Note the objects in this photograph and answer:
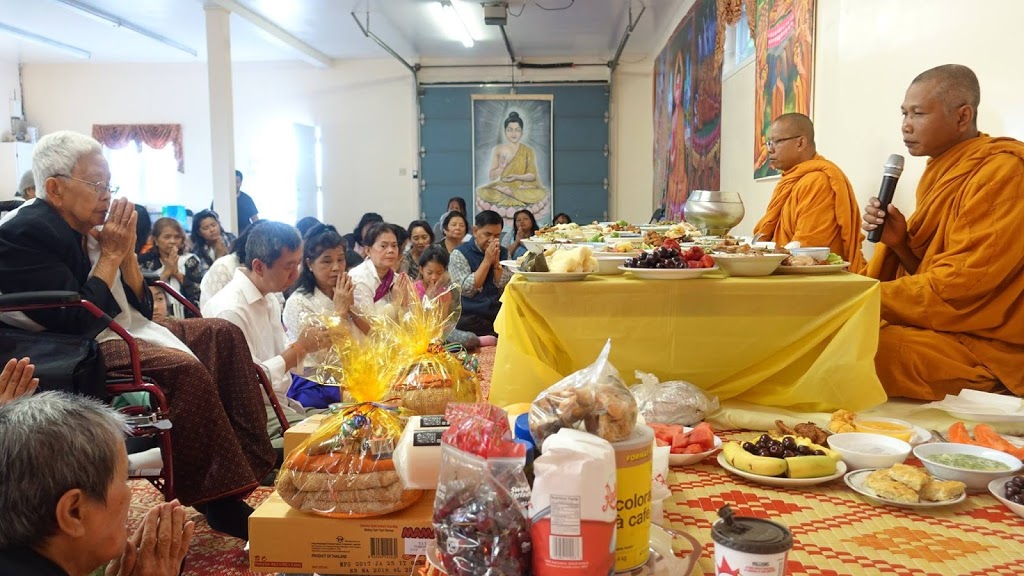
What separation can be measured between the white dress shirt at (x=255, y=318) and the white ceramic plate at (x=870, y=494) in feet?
7.29

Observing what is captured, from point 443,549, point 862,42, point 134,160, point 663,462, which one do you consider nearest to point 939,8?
point 862,42

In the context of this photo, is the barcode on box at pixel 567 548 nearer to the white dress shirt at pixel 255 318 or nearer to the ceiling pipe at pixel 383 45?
the white dress shirt at pixel 255 318

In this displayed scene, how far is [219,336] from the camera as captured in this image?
2754 mm

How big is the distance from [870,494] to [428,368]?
1021 mm

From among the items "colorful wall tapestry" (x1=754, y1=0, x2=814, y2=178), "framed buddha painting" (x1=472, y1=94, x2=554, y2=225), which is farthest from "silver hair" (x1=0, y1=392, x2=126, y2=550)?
"framed buddha painting" (x1=472, y1=94, x2=554, y2=225)

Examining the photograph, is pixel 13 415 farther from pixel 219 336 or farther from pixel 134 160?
pixel 134 160

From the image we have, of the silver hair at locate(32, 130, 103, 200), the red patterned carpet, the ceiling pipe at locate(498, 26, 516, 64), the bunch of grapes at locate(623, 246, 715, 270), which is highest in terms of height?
the ceiling pipe at locate(498, 26, 516, 64)

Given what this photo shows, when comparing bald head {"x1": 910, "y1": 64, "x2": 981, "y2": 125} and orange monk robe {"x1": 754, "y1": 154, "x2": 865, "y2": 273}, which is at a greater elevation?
bald head {"x1": 910, "y1": 64, "x2": 981, "y2": 125}

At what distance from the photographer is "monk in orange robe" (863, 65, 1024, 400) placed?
8.30 feet

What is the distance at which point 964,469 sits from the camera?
1657 mm

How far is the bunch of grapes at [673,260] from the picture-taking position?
221 cm

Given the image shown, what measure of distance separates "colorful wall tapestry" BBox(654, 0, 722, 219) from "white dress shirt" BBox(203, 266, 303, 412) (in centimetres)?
542

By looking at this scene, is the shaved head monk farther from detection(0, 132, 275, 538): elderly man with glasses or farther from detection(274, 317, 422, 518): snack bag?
detection(274, 317, 422, 518): snack bag

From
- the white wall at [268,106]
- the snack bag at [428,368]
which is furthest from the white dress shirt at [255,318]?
the white wall at [268,106]
